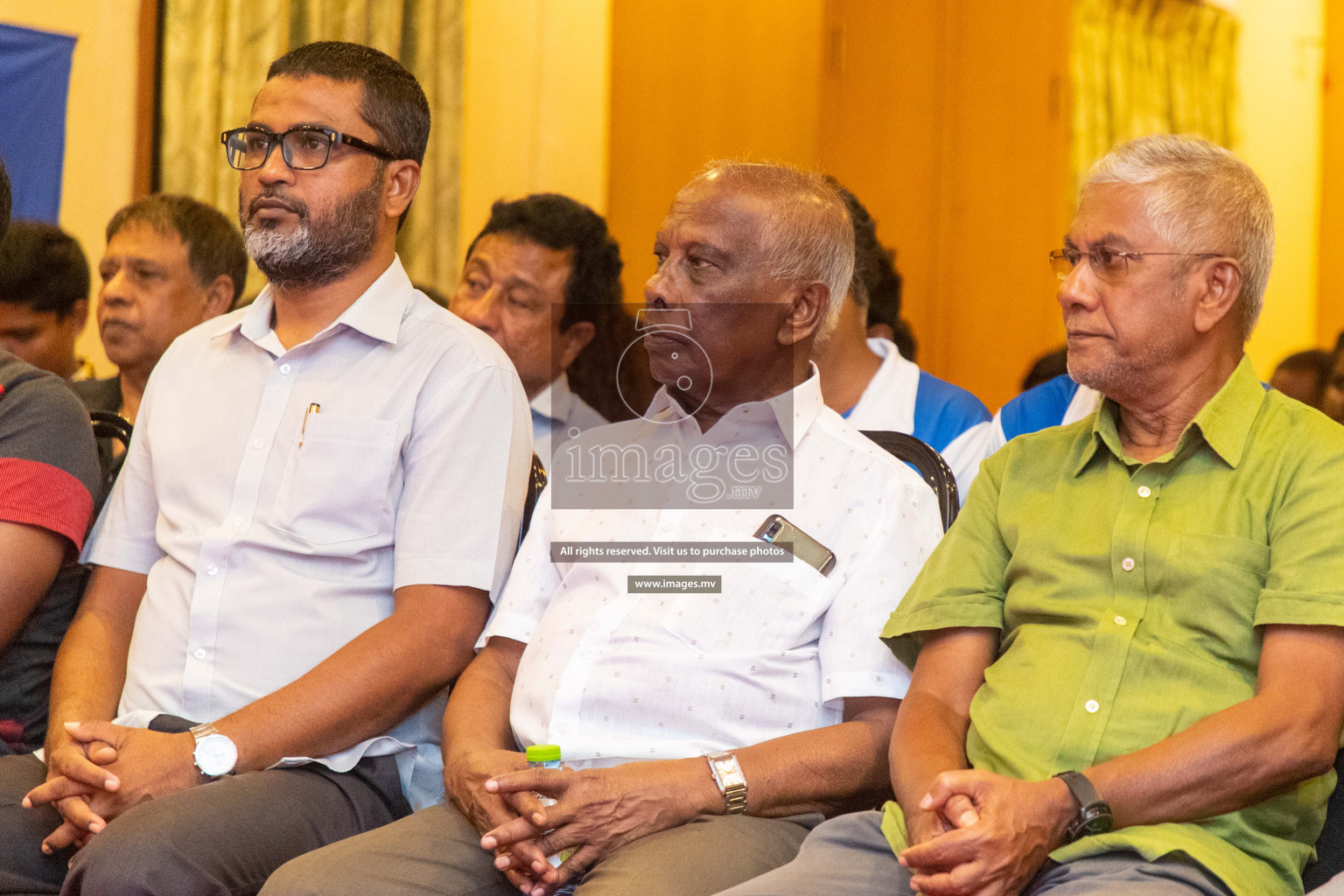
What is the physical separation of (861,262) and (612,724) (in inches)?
54.6

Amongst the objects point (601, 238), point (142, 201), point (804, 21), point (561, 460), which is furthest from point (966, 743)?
point (804, 21)

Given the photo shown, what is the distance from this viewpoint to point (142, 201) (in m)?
3.25

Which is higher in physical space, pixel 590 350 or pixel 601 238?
pixel 601 238

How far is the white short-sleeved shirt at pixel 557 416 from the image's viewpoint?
2.17 m

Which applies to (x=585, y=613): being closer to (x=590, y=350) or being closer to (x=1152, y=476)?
(x=1152, y=476)

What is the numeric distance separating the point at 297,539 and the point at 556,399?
1097 mm

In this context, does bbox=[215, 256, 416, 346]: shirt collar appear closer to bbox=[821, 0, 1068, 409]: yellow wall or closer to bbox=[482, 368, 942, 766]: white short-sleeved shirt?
bbox=[482, 368, 942, 766]: white short-sleeved shirt

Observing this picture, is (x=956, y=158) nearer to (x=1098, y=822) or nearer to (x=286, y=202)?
(x=286, y=202)

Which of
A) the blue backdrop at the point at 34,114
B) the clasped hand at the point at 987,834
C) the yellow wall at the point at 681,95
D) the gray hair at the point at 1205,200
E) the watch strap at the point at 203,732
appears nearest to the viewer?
the clasped hand at the point at 987,834

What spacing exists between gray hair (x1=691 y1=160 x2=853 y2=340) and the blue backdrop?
104 inches

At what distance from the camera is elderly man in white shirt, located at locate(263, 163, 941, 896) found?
165 centimetres

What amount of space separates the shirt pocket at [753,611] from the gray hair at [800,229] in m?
0.42

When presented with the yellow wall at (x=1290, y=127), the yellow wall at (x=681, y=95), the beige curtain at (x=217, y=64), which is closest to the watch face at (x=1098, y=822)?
the beige curtain at (x=217, y=64)

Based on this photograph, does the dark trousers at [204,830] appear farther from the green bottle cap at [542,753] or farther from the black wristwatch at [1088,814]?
the black wristwatch at [1088,814]
